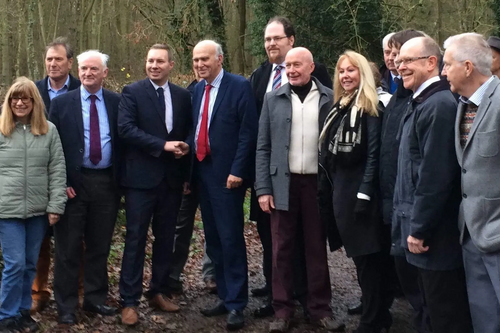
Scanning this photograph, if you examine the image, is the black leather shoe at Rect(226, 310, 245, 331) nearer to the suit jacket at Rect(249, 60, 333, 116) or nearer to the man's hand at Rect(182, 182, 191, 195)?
the man's hand at Rect(182, 182, 191, 195)

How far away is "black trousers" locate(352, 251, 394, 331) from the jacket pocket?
5.80ft

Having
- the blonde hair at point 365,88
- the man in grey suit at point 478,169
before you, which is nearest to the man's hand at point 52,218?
the blonde hair at point 365,88

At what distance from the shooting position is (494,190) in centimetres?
406

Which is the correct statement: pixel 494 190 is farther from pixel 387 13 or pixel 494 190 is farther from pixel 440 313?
pixel 387 13

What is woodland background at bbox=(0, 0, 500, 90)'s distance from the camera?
50.2 ft

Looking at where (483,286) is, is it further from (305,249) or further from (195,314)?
(195,314)

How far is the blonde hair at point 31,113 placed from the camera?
18.6 ft

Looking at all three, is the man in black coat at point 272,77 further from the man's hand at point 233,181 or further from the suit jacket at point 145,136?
the suit jacket at point 145,136

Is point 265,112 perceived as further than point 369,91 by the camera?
Yes

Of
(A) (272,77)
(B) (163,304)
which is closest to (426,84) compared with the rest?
(A) (272,77)

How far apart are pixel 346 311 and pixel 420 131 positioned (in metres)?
2.75

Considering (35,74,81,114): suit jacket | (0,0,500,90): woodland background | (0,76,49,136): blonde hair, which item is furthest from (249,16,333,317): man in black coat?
(0,0,500,90): woodland background

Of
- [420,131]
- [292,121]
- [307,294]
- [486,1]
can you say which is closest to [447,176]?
[420,131]

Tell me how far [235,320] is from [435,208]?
2.51 meters
